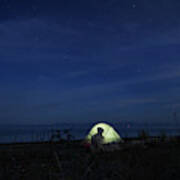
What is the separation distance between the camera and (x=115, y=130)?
45.1 feet

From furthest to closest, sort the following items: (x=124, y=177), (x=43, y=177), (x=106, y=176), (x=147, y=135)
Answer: (x=147, y=135)
(x=106, y=176)
(x=43, y=177)
(x=124, y=177)

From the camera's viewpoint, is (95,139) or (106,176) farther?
(95,139)

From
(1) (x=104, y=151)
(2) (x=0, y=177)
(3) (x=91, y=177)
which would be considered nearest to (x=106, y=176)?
(3) (x=91, y=177)

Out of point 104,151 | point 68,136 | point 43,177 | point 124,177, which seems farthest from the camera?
point 68,136

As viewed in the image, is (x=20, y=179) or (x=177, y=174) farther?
(x=20, y=179)

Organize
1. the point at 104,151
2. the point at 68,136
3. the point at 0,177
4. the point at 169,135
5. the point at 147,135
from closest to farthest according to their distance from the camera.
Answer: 1. the point at 0,177
2. the point at 104,151
3. the point at 68,136
4. the point at 169,135
5. the point at 147,135

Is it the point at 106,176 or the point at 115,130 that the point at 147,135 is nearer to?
the point at 115,130

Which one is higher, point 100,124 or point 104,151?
point 100,124

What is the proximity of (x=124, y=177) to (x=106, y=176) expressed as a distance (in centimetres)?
68

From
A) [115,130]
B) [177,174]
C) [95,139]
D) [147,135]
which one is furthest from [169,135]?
[177,174]

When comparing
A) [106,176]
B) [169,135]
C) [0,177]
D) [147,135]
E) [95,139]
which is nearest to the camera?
[106,176]

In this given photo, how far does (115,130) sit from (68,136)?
3.59 metres

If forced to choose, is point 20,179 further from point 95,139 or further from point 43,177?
point 95,139

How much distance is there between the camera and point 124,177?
3357 millimetres
